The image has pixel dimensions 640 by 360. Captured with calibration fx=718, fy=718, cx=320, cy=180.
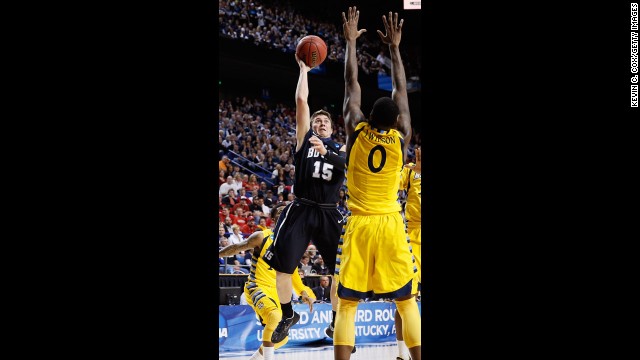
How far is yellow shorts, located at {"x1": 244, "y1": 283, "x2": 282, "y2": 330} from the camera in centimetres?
715

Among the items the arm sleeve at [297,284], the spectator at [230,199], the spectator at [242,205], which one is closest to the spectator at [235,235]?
the spectator at [242,205]

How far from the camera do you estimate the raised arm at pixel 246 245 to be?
7.28 metres

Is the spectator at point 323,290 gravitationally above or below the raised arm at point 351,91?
below

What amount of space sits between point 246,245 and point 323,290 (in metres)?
1.45

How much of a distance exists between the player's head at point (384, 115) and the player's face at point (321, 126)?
0.97m

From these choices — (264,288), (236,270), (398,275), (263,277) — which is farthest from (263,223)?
(398,275)

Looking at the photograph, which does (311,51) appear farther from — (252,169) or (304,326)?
(304,326)

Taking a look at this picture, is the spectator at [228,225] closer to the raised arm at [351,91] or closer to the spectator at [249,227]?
the spectator at [249,227]

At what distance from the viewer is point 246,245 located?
7383 mm

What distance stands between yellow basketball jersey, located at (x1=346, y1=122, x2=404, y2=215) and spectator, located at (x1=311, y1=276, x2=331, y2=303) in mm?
2725

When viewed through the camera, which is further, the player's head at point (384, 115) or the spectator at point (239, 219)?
the spectator at point (239, 219)
